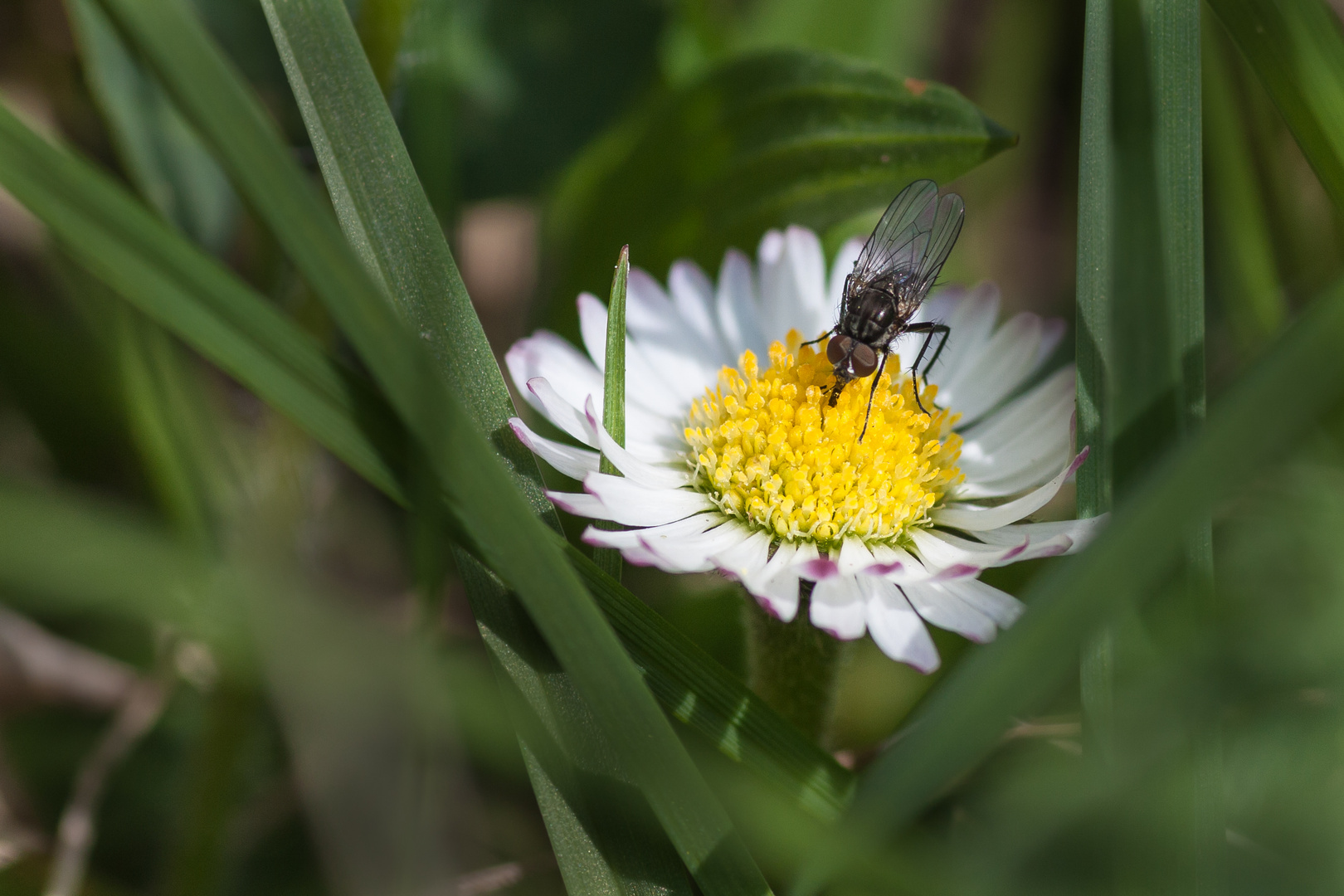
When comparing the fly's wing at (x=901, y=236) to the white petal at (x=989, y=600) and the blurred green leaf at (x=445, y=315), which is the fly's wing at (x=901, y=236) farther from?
the blurred green leaf at (x=445, y=315)

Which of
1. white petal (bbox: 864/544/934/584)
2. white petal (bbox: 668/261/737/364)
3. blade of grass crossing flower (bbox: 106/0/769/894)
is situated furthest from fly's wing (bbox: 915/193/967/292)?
blade of grass crossing flower (bbox: 106/0/769/894)

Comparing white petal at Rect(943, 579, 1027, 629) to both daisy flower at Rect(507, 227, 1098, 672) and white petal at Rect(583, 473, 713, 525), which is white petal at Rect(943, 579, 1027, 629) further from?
white petal at Rect(583, 473, 713, 525)

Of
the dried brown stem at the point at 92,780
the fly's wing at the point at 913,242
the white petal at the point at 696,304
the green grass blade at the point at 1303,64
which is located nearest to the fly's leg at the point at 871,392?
the fly's wing at the point at 913,242

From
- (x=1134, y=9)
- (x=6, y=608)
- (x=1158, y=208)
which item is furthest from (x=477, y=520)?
(x=6, y=608)

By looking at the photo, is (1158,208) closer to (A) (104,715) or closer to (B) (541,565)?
(B) (541,565)

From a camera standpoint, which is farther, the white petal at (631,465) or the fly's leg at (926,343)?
the fly's leg at (926,343)
